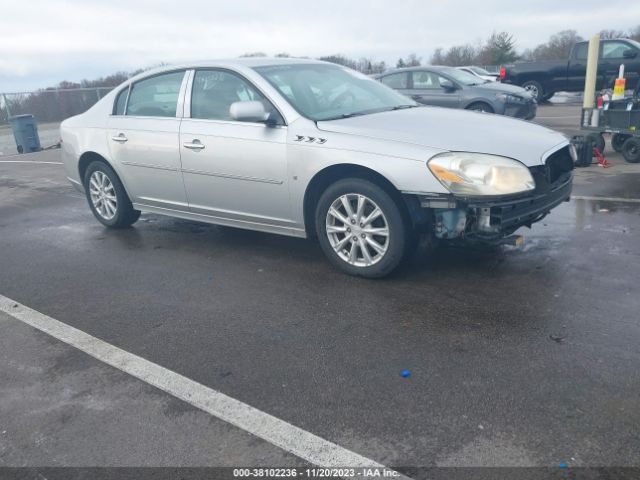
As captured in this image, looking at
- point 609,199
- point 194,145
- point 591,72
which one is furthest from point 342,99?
point 591,72

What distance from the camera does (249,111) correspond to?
467 cm

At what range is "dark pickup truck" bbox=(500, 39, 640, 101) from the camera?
57.9 feet

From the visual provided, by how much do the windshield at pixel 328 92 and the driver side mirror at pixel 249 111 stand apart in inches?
11.6

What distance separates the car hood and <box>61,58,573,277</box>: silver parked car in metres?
0.01

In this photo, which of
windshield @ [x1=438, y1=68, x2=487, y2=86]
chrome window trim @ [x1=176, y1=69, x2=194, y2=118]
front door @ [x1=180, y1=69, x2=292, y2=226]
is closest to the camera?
front door @ [x1=180, y1=69, x2=292, y2=226]

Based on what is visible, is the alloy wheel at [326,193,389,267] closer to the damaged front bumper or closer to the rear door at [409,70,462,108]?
the damaged front bumper

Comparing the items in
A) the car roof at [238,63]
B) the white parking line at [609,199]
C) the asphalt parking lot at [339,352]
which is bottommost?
the white parking line at [609,199]

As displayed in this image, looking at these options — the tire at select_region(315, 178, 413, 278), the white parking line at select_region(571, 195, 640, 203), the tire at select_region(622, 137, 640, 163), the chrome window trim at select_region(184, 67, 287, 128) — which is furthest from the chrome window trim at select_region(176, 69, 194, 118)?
the tire at select_region(622, 137, 640, 163)

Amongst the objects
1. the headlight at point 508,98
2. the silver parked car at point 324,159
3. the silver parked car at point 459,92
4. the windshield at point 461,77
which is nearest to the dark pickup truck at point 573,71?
the silver parked car at point 459,92

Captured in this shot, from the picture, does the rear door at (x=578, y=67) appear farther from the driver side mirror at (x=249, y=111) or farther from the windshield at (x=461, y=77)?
the driver side mirror at (x=249, y=111)

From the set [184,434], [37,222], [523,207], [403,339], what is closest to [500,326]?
[403,339]

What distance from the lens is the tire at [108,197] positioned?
6387 mm

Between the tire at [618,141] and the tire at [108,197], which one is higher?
the tire at [108,197]

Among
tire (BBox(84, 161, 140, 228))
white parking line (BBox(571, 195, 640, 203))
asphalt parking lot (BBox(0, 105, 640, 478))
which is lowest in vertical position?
white parking line (BBox(571, 195, 640, 203))
